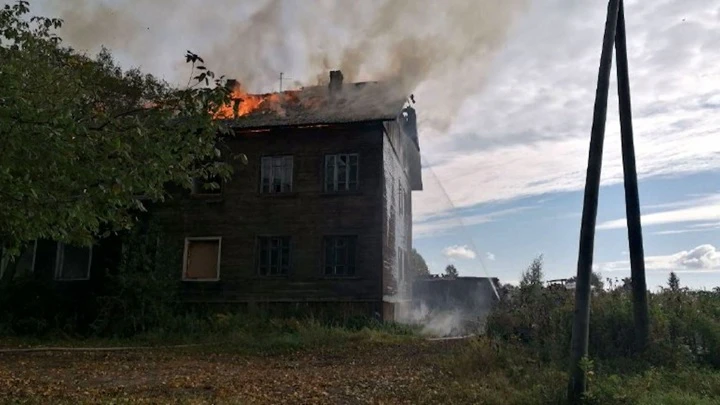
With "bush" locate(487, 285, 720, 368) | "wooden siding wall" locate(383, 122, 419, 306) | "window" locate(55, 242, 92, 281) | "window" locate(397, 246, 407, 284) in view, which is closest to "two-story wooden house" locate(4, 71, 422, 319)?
"wooden siding wall" locate(383, 122, 419, 306)

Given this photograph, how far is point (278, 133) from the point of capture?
67.2 feet

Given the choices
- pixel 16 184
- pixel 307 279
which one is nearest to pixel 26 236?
pixel 16 184

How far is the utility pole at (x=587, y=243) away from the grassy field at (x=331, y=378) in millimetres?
313

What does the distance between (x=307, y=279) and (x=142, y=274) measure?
534 cm

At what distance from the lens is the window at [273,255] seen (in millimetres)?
19641

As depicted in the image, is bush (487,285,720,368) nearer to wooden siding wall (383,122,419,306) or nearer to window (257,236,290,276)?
wooden siding wall (383,122,419,306)

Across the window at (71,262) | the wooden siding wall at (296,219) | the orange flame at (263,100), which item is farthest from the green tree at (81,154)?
the window at (71,262)

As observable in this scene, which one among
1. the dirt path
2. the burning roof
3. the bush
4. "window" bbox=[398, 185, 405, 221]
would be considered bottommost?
the dirt path

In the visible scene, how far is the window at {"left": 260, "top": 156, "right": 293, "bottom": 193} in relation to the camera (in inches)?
796

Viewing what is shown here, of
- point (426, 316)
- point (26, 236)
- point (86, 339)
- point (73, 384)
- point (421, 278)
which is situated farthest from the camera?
point (421, 278)

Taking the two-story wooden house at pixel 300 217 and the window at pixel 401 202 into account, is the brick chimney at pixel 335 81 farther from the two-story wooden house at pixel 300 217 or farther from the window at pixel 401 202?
the window at pixel 401 202

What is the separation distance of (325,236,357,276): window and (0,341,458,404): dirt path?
442 cm

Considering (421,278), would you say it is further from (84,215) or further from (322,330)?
(84,215)

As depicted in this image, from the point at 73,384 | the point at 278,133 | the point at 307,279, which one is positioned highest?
the point at 278,133
